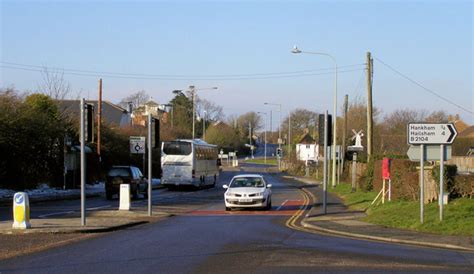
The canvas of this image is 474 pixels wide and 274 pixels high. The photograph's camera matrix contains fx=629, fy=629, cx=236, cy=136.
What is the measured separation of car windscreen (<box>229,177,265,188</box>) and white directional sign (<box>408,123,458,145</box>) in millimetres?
9351

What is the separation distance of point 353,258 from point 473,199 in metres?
10.4

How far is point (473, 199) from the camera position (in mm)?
20891

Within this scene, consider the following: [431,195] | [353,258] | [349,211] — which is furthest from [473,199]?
[353,258]

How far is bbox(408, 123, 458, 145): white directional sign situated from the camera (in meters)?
17.9

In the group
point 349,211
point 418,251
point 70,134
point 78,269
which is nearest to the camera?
point 78,269

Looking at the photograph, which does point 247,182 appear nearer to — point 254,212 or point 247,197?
point 247,197

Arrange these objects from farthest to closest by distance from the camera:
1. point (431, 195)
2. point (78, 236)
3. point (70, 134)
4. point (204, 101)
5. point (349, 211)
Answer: point (204, 101)
point (70, 134)
point (349, 211)
point (431, 195)
point (78, 236)

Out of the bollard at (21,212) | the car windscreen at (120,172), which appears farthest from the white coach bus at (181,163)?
the bollard at (21,212)

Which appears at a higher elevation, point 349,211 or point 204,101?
point 204,101

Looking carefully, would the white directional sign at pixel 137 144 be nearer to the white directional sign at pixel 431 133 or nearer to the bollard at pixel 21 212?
the bollard at pixel 21 212

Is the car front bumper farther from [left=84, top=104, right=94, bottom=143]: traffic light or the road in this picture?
[left=84, top=104, right=94, bottom=143]: traffic light

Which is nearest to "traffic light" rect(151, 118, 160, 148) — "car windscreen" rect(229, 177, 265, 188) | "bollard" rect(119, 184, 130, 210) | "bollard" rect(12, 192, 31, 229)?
"bollard" rect(119, 184, 130, 210)

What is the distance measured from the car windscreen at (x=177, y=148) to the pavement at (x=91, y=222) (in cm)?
2056

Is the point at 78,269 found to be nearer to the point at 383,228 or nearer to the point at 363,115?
the point at 383,228
